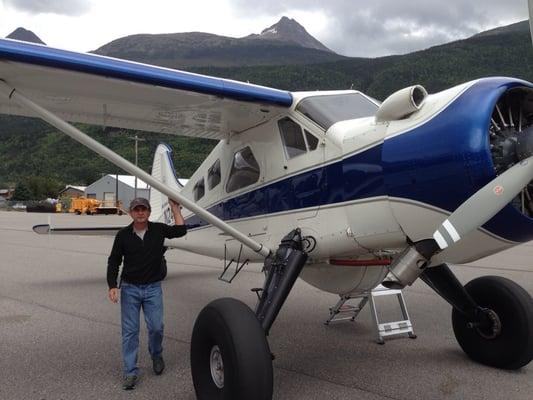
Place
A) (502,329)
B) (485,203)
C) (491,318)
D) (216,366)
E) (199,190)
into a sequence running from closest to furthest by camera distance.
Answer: (485,203) → (216,366) → (502,329) → (491,318) → (199,190)

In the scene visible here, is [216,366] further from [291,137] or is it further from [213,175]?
[213,175]

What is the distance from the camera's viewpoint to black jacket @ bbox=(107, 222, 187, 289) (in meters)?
4.09

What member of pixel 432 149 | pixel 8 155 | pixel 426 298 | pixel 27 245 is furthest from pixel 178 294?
pixel 8 155

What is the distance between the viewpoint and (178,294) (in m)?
7.87

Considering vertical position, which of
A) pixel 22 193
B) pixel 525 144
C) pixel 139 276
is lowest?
pixel 22 193

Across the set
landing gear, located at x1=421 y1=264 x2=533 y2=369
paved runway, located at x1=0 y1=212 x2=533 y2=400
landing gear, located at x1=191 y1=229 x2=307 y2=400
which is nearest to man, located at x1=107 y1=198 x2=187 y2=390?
paved runway, located at x1=0 y1=212 x2=533 y2=400

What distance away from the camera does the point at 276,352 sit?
4.84 m

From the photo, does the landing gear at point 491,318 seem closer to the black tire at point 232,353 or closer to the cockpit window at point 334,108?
the cockpit window at point 334,108

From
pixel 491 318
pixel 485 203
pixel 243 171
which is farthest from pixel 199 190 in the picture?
pixel 485 203

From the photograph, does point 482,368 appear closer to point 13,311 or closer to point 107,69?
point 107,69

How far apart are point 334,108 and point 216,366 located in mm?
2230

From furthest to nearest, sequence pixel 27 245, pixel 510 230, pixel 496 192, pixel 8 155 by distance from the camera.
Result: pixel 8 155
pixel 27 245
pixel 510 230
pixel 496 192

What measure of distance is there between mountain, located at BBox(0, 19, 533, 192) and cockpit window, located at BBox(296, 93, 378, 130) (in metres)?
71.5

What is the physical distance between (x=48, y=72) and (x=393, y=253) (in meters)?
3.15
